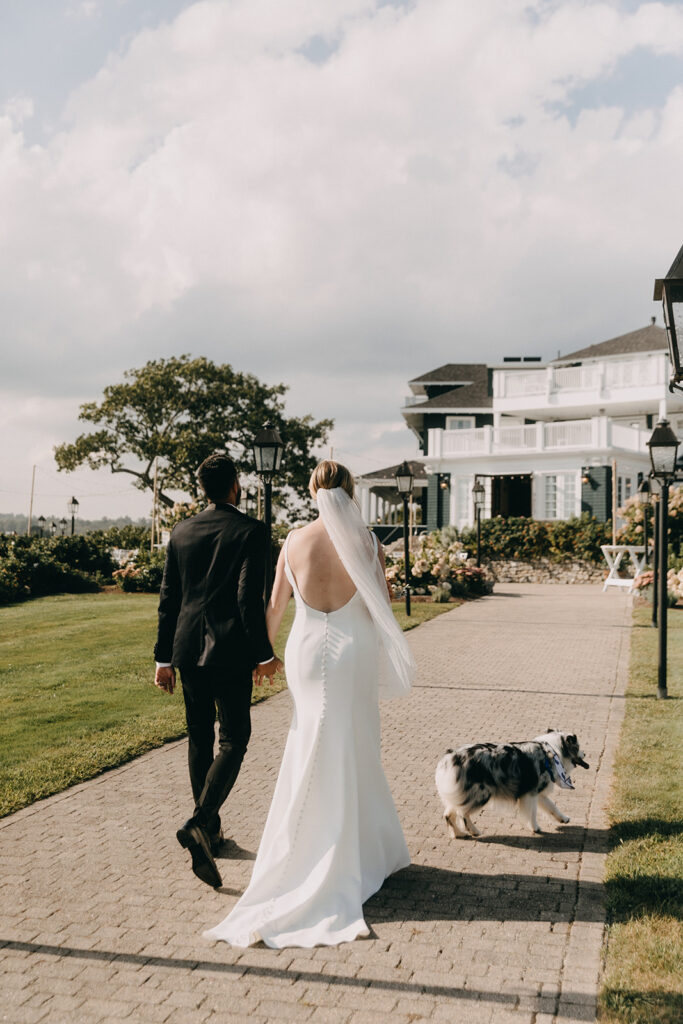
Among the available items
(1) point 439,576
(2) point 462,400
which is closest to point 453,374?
(2) point 462,400

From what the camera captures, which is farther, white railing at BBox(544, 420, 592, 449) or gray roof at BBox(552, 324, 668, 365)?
gray roof at BBox(552, 324, 668, 365)

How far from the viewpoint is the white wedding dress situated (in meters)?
3.95

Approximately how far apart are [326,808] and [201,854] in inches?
28.2

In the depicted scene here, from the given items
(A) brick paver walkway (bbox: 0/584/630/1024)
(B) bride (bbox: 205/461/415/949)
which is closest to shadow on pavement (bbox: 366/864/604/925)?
(A) brick paver walkway (bbox: 0/584/630/1024)

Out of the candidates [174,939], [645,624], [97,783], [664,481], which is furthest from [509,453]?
[174,939]

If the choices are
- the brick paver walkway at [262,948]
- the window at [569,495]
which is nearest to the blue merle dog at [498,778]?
the brick paver walkway at [262,948]

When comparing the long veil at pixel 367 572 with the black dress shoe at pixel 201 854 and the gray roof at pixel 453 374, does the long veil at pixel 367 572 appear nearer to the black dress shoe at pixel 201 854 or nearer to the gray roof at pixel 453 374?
the black dress shoe at pixel 201 854

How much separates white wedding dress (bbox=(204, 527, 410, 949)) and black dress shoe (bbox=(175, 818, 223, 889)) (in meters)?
0.30

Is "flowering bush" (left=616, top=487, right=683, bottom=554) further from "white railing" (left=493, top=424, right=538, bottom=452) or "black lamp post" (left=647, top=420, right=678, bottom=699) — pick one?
"black lamp post" (left=647, top=420, right=678, bottom=699)

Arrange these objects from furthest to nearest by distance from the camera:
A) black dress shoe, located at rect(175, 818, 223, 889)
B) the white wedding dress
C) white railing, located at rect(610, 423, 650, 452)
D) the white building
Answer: the white building → white railing, located at rect(610, 423, 650, 452) → black dress shoe, located at rect(175, 818, 223, 889) → the white wedding dress

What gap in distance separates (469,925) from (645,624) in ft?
46.4

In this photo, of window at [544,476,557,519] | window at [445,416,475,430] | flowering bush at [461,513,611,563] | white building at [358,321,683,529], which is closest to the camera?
flowering bush at [461,513,611,563]

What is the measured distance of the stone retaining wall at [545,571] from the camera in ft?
100

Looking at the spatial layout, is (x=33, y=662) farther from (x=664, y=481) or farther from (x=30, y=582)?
(x=30, y=582)
